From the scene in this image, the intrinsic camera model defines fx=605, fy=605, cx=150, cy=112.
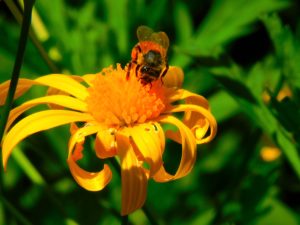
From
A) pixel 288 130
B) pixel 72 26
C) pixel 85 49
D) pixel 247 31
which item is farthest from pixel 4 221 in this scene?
pixel 247 31

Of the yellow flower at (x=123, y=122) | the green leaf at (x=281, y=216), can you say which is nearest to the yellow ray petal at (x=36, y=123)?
the yellow flower at (x=123, y=122)

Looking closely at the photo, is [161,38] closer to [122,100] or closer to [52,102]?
[122,100]

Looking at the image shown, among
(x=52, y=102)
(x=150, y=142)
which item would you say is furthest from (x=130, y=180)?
(x=52, y=102)

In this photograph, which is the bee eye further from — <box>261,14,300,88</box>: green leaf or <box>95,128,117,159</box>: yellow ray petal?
<box>261,14,300,88</box>: green leaf

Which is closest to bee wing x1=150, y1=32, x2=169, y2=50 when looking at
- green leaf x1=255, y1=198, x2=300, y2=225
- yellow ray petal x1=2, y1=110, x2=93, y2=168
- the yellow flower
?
the yellow flower

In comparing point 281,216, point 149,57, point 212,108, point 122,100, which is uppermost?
point 149,57

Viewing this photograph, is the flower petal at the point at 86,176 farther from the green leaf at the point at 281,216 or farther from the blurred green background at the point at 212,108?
the green leaf at the point at 281,216
